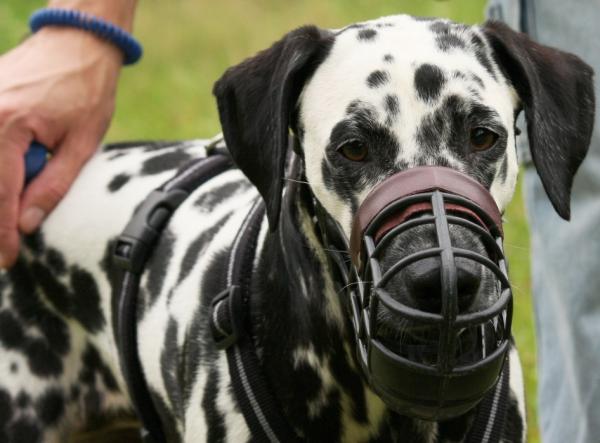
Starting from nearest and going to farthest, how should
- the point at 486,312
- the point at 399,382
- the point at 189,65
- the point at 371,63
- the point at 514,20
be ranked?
the point at 486,312 < the point at 399,382 < the point at 371,63 < the point at 514,20 < the point at 189,65

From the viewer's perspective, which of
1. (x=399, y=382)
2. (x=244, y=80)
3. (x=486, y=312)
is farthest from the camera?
(x=244, y=80)

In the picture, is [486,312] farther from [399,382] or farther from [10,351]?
[10,351]

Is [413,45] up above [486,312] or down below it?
above

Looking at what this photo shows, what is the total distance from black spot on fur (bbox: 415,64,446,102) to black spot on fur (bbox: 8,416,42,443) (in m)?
1.77

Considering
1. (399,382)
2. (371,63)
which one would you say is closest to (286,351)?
(399,382)

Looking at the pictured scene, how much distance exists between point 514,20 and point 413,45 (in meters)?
0.99

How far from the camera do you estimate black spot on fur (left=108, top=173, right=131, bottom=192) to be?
396 centimetres

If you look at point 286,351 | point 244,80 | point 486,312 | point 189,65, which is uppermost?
point 244,80

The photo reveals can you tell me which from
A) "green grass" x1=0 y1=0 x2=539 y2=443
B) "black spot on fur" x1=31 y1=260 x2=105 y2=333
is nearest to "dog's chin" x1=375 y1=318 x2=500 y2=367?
"black spot on fur" x1=31 y1=260 x2=105 y2=333

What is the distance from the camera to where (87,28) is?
12.9 feet

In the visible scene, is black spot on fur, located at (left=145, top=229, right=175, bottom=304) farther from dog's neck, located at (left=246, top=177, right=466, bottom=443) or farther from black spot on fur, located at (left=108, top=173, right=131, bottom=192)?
dog's neck, located at (left=246, top=177, right=466, bottom=443)

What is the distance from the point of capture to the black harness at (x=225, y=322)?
309 cm

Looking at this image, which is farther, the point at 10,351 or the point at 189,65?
the point at 189,65

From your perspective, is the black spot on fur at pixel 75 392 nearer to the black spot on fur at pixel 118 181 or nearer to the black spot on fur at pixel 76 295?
the black spot on fur at pixel 76 295
